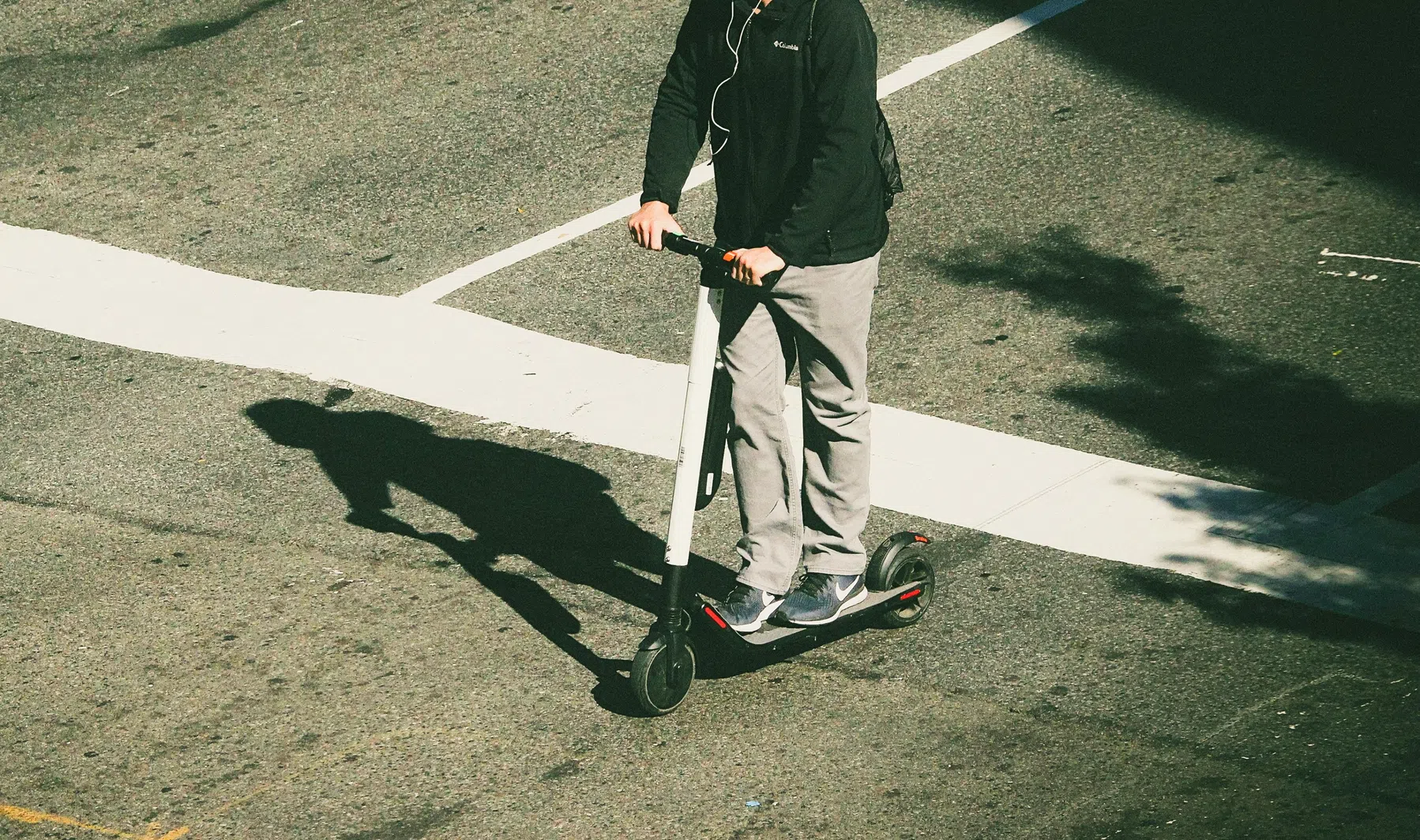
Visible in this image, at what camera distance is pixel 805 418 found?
17.2ft

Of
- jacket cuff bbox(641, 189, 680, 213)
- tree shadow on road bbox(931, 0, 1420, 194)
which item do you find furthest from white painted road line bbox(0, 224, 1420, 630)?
tree shadow on road bbox(931, 0, 1420, 194)

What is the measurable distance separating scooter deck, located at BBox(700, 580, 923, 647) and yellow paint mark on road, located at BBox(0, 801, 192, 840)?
1546 millimetres

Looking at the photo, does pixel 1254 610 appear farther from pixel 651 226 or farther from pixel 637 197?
pixel 637 197

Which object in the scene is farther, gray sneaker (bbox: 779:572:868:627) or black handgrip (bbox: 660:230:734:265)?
gray sneaker (bbox: 779:572:868:627)

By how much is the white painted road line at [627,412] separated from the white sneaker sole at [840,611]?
0.81m

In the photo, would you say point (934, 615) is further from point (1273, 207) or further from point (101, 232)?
point (101, 232)

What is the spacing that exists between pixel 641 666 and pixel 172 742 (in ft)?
4.34

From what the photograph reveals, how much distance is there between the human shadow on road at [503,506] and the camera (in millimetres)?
5684

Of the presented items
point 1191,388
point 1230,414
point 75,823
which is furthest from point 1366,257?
point 75,823

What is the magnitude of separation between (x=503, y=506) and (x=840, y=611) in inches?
61.8

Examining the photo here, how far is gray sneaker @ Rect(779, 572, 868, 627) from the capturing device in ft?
17.0

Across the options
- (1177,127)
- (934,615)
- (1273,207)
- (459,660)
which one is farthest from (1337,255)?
(459,660)

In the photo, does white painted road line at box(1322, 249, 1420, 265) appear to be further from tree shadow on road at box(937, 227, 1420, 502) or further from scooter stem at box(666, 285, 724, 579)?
scooter stem at box(666, 285, 724, 579)

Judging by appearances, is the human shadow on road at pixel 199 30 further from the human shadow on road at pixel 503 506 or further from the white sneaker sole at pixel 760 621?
the white sneaker sole at pixel 760 621
